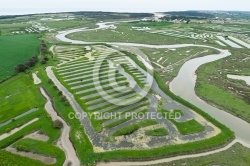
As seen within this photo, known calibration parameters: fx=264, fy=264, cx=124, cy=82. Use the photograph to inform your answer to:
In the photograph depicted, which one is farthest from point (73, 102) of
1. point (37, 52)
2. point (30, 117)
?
point (37, 52)

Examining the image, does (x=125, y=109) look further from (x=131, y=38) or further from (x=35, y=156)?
(x=131, y=38)

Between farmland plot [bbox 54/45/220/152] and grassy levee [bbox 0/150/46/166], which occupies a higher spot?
farmland plot [bbox 54/45/220/152]

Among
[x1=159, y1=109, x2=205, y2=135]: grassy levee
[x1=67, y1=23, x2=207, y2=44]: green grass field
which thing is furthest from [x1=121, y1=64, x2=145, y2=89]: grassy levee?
[x1=67, y1=23, x2=207, y2=44]: green grass field

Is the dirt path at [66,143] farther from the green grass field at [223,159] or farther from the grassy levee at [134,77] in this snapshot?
the grassy levee at [134,77]

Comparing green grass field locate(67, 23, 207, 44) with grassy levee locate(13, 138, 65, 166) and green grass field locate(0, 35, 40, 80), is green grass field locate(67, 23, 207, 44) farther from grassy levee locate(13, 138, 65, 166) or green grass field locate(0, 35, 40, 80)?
grassy levee locate(13, 138, 65, 166)

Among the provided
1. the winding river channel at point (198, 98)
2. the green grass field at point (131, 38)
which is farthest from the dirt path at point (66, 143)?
the green grass field at point (131, 38)

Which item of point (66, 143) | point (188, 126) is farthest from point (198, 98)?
point (66, 143)
